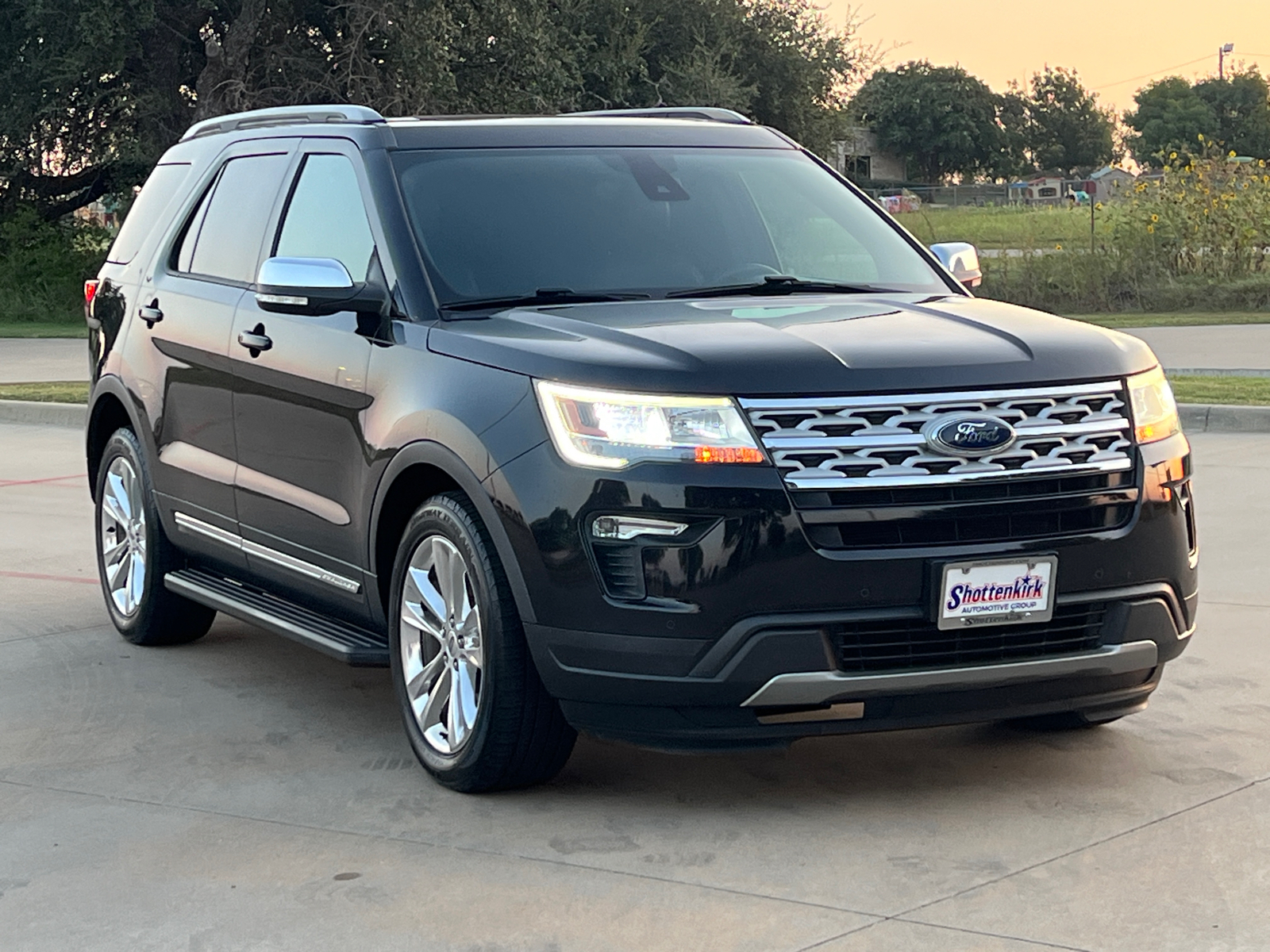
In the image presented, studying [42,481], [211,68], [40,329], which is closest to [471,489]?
[42,481]

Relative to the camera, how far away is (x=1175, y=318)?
74.5ft

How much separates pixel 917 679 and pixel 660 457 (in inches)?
32.3

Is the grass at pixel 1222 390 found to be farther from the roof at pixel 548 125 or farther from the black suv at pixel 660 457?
the black suv at pixel 660 457

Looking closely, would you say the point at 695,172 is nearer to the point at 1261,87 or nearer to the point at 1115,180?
the point at 1115,180

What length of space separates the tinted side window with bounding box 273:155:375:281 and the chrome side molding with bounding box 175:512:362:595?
906 millimetres

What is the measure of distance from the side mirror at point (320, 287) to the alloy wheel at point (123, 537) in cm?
192

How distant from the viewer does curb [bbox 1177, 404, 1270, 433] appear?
509 inches

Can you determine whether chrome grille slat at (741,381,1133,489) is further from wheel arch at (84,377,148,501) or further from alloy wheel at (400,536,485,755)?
wheel arch at (84,377,148,501)

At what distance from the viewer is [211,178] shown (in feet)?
23.4

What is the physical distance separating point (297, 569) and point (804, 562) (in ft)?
6.85

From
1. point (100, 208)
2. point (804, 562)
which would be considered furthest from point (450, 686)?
point (100, 208)

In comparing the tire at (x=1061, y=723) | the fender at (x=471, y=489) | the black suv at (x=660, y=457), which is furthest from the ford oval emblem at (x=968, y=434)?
the tire at (x=1061, y=723)

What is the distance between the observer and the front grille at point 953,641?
183 inches

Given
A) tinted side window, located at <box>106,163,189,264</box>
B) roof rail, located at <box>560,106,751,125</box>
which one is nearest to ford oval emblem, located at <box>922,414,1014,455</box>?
roof rail, located at <box>560,106,751,125</box>
